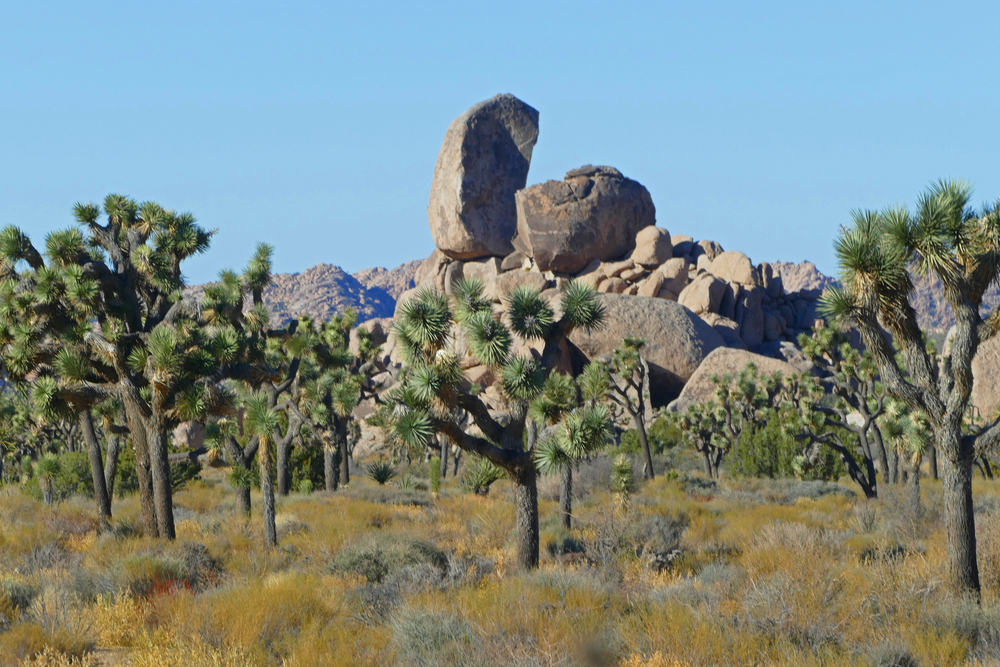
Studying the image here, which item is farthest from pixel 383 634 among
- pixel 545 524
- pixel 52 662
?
pixel 545 524

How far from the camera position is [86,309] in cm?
1432

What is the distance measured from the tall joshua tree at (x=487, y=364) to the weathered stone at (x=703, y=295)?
147 ft

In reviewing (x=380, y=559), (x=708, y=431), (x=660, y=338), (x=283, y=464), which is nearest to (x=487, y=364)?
(x=380, y=559)

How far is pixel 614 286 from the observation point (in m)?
58.2

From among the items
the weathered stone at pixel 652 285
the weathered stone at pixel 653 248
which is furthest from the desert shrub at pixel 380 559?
the weathered stone at pixel 653 248

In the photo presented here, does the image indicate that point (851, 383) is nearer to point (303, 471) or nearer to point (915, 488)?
point (915, 488)

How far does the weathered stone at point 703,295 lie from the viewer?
5531cm

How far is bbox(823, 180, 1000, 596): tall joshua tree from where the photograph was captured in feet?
29.6

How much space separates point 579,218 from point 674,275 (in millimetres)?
8690

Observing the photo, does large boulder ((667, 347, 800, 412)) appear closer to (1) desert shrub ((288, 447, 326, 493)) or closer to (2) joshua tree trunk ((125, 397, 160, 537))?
(1) desert shrub ((288, 447, 326, 493))

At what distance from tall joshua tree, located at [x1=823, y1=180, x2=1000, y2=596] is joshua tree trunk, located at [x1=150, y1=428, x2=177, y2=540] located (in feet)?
37.8

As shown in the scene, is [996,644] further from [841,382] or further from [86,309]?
[841,382]

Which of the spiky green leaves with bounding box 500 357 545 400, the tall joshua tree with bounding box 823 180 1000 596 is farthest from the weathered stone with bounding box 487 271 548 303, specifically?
the tall joshua tree with bounding box 823 180 1000 596

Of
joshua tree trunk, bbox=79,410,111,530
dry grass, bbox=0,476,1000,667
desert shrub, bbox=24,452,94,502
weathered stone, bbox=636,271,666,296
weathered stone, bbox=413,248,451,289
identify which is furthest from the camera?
weathered stone, bbox=413,248,451,289
